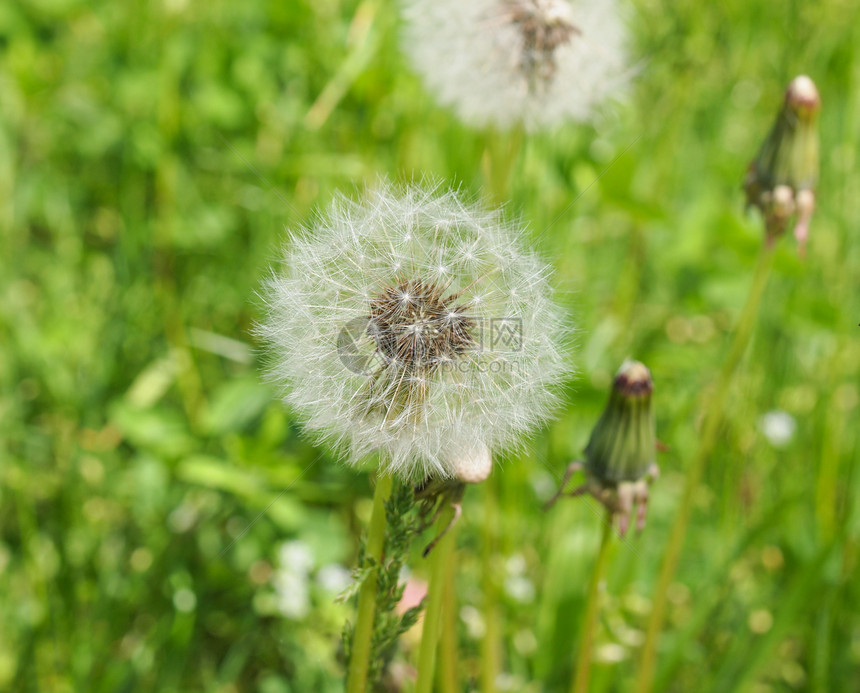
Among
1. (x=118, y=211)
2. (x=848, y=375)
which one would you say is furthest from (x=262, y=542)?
(x=848, y=375)

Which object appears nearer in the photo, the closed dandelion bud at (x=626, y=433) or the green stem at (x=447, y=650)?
the closed dandelion bud at (x=626, y=433)

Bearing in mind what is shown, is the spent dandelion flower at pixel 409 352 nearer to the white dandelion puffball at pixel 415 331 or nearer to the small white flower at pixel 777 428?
the white dandelion puffball at pixel 415 331

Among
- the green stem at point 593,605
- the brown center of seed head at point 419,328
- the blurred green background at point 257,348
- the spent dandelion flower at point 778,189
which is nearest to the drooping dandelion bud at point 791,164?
the spent dandelion flower at point 778,189

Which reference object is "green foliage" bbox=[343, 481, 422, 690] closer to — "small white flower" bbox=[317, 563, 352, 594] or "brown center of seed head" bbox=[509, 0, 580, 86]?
"small white flower" bbox=[317, 563, 352, 594]

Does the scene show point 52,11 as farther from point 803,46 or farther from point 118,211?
point 803,46

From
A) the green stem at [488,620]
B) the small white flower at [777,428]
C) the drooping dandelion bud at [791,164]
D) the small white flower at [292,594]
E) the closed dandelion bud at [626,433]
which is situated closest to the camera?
the closed dandelion bud at [626,433]

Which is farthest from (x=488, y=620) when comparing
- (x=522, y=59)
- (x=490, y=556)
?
(x=522, y=59)

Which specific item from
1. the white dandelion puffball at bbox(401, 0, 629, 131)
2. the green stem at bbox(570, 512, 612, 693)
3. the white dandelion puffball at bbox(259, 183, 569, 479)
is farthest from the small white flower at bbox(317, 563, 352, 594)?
the white dandelion puffball at bbox(401, 0, 629, 131)
